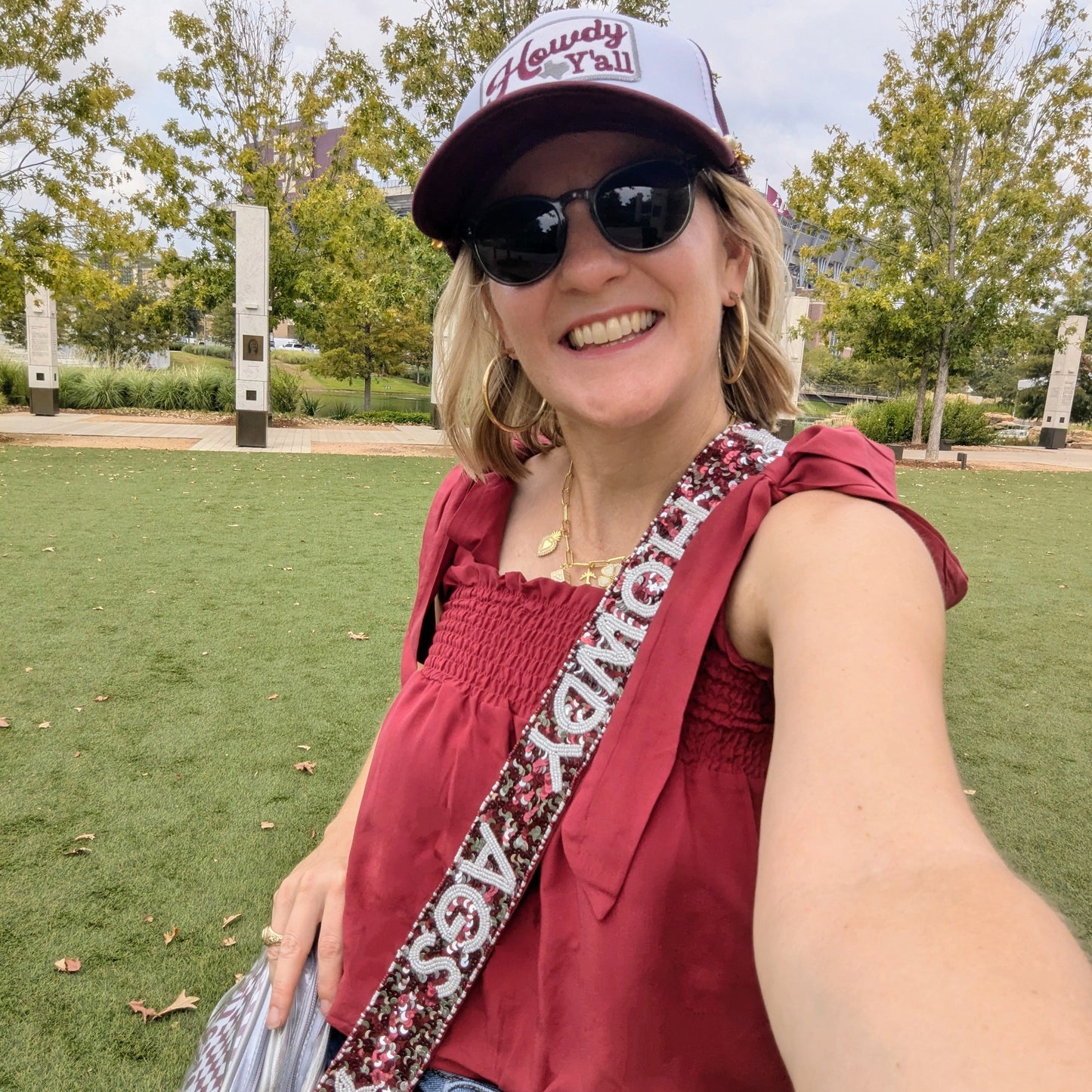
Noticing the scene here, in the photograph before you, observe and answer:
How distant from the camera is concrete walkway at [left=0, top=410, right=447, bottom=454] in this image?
16750 millimetres

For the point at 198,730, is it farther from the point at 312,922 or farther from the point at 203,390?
the point at 203,390

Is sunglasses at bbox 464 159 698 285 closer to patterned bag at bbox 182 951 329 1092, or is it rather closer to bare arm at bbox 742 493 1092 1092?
bare arm at bbox 742 493 1092 1092

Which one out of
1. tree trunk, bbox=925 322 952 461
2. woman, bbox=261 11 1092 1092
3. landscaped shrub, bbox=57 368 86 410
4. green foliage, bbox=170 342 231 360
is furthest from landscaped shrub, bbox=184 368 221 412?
woman, bbox=261 11 1092 1092

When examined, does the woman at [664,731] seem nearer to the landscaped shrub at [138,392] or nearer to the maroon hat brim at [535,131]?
the maroon hat brim at [535,131]

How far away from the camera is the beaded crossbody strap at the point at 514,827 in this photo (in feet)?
3.59

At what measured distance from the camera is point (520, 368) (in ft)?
5.88

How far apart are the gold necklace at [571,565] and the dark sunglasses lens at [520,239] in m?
0.43

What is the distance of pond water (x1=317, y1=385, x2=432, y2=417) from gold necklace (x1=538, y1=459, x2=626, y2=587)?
81.9ft

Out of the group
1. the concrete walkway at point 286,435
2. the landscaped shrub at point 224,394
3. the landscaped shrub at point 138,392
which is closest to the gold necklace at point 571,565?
the concrete walkway at point 286,435

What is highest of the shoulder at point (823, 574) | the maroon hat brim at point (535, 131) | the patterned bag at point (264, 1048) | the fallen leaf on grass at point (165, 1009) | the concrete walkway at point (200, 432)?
the maroon hat brim at point (535, 131)

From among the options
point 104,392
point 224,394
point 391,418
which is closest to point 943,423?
point 391,418

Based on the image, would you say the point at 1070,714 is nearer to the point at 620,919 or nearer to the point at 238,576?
the point at 620,919

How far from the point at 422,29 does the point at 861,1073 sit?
68.7ft

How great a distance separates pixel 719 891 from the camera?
99 centimetres
